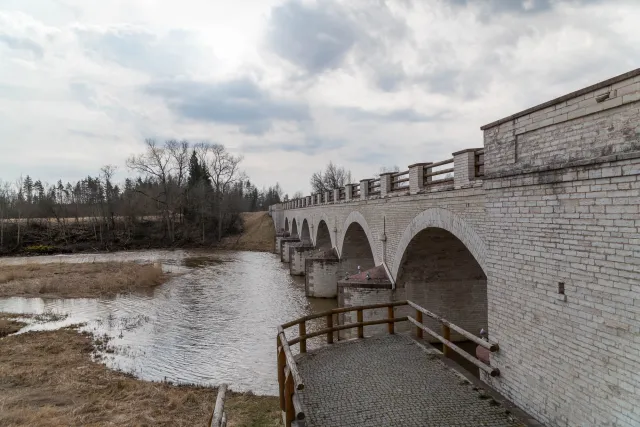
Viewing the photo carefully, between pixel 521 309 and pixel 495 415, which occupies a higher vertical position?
pixel 521 309

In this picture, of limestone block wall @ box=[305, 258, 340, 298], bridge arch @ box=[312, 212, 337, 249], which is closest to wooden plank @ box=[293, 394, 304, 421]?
limestone block wall @ box=[305, 258, 340, 298]

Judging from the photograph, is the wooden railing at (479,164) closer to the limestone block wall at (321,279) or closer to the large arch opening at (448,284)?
the large arch opening at (448,284)

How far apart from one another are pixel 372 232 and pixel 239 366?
6.77 meters

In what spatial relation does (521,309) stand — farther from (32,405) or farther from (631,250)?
(32,405)

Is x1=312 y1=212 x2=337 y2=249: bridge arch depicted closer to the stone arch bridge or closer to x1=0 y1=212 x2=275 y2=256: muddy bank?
the stone arch bridge

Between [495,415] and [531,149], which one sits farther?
[531,149]

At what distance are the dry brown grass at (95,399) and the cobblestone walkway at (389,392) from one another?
6.28 feet

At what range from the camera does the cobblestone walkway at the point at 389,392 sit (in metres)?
5.69

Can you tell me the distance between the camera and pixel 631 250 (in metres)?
4.67

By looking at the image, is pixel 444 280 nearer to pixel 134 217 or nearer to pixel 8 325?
pixel 8 325

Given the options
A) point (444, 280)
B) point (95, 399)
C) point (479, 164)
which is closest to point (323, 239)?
point (444, 280)

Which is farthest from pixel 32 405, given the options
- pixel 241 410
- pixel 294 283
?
pixel 294 283

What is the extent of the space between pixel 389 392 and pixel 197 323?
501 inches

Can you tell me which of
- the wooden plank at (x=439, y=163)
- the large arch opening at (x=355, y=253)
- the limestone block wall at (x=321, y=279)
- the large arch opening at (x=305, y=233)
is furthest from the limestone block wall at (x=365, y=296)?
the large arch opening at (x=305, y=233)
